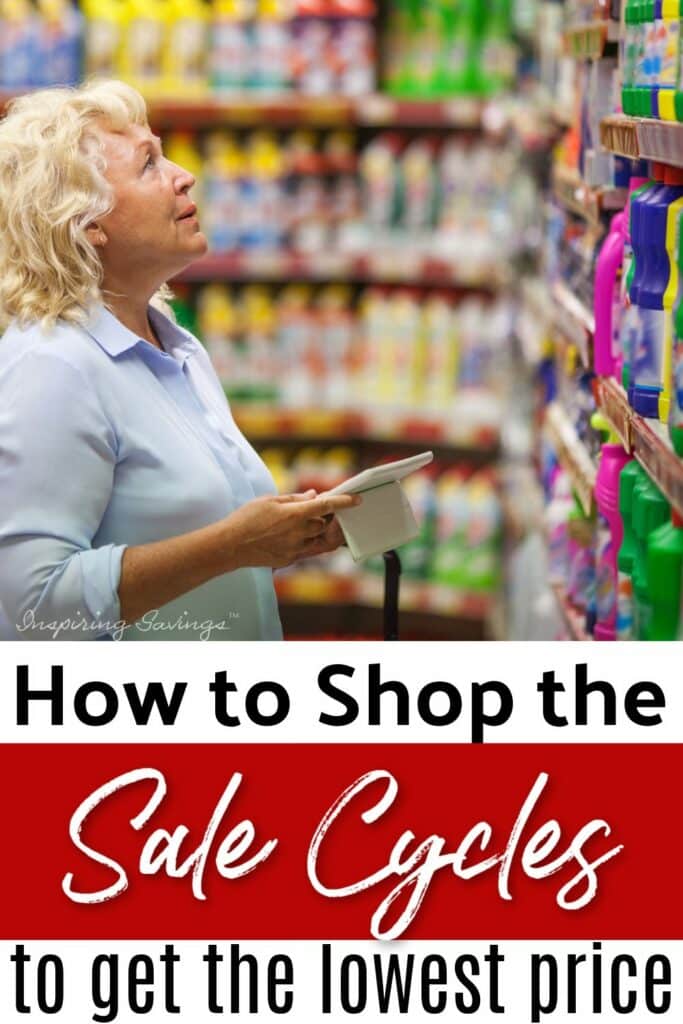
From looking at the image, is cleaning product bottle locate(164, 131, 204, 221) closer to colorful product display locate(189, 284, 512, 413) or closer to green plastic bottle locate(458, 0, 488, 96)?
colorful product display locate(189, 284, 512, 413)

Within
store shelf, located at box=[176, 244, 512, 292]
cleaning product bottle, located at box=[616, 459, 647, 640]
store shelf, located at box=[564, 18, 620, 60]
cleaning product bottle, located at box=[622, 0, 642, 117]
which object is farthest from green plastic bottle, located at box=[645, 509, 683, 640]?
store shelf, located at box=[176, 244, 512, 292]

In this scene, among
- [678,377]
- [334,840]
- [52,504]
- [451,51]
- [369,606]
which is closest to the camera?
[334,840]

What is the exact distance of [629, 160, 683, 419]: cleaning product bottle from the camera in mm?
2080

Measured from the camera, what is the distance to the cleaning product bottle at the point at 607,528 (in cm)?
259

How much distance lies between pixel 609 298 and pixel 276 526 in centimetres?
83

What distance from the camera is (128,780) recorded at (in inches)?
72.8

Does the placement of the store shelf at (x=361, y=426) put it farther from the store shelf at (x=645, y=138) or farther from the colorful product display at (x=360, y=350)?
the store shelf at (x=645, y=138)

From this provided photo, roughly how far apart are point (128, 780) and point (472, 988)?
0.42 metres

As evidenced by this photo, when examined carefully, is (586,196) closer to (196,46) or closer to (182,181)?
(182,181)

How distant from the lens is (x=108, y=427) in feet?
7.30

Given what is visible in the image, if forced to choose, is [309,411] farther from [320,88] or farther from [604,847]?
[604,847]

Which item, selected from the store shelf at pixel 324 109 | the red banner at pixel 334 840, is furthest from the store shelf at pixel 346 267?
the red banner at pixel 334 840

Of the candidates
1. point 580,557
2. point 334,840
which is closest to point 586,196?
point 580,557

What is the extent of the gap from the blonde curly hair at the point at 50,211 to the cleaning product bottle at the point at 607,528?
32.1 inches
